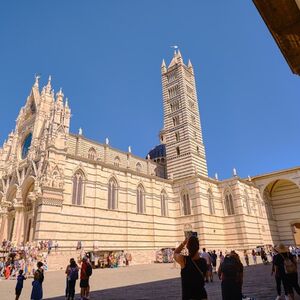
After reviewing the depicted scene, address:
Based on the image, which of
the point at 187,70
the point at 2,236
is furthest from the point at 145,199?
the point at 187,70

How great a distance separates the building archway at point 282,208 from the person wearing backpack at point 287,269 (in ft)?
111

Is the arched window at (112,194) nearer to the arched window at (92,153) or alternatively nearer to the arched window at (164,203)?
the arched window at (92,153)

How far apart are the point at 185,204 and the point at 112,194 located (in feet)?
31.3

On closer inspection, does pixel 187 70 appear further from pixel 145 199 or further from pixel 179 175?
pixel 145 199

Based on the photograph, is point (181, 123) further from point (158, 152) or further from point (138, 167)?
point (158, 152)

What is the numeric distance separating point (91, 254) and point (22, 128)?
57.9 ft

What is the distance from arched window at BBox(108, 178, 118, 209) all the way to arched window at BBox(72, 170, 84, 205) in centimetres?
321

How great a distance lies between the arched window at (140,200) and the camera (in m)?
28.8

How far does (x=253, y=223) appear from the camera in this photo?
32.3 m

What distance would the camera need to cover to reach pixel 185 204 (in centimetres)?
3153

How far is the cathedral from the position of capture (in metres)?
22.9

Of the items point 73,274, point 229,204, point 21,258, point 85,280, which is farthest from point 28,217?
point 229,204

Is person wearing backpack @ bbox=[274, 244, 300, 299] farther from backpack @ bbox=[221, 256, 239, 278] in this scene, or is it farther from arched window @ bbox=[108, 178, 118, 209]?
arched window @ bbox=[108, 178, 118, 209]

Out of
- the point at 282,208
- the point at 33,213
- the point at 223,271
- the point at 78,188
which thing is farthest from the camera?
the point at 282,208
